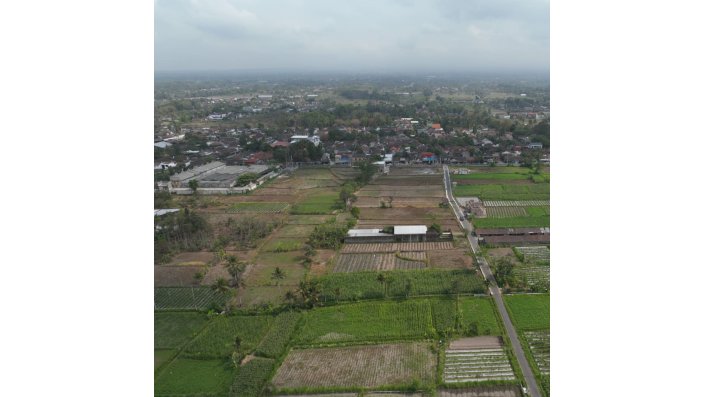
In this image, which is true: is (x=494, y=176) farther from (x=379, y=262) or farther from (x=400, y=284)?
(x=400, y=284)

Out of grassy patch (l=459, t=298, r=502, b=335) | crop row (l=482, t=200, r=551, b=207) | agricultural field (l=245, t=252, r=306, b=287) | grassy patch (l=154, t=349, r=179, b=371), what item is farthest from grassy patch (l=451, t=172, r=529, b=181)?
grassy patch (l=154, t=349, r=179, b=371)

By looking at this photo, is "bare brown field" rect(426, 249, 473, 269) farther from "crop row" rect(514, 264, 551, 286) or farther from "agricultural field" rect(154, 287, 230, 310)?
"agricultural field" rect(154, 287, 230, 310)

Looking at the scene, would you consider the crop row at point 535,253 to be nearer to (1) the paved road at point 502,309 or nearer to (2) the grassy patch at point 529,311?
(1) the paved road at point 502,309

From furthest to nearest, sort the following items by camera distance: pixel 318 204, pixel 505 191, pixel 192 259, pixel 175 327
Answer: pixel 505 191 → pixel 318 204 → pixel 192 259 → pixel 175 327

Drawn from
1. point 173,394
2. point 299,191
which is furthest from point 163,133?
point 173,394

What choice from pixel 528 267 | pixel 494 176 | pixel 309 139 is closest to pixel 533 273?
pixel 528 267

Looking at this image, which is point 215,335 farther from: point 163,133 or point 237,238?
point 163,133
